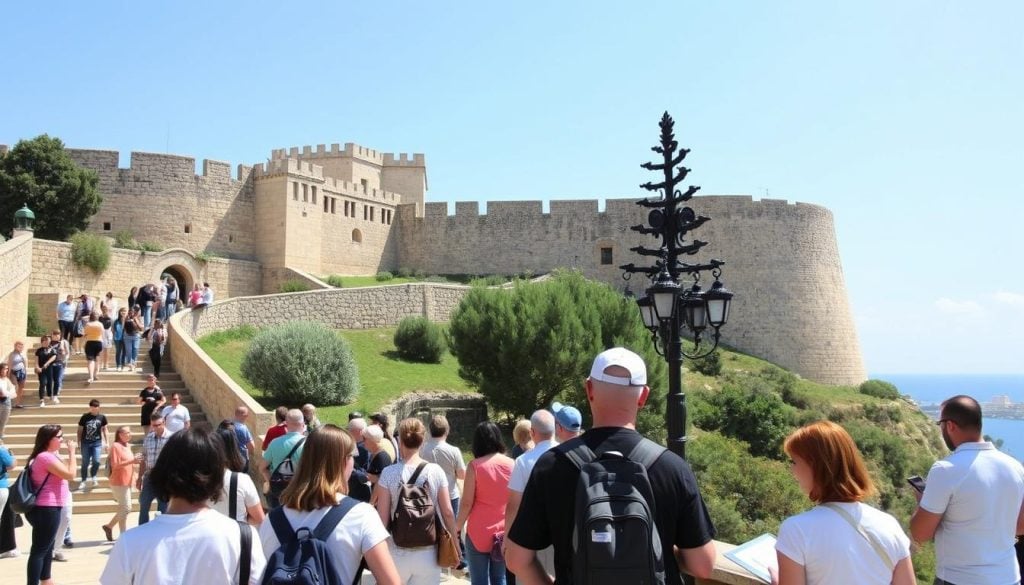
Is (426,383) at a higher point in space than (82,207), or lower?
lower

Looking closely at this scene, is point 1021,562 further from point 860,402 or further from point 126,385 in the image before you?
point 860,402

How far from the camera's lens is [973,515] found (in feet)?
11.8

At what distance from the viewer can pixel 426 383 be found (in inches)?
859

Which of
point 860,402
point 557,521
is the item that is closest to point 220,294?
point 860,402

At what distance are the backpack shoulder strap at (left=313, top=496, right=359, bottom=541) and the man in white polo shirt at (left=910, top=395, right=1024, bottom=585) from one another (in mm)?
2491

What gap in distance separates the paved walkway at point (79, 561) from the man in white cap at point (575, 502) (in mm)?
3516

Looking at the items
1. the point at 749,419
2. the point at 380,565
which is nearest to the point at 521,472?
the point at 380,565

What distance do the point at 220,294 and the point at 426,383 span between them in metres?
12.4

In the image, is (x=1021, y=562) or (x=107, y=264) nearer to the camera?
(x=1021, y=562)

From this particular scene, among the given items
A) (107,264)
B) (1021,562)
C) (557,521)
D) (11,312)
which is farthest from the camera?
(107,264)

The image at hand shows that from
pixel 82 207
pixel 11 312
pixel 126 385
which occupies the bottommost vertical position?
pixel 126 385

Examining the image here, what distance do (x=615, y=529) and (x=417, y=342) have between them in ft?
72.7

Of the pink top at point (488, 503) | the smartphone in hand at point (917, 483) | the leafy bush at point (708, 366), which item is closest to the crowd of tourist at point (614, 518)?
the smartphone in hand at point (917, 483)

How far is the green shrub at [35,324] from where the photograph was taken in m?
19.5
